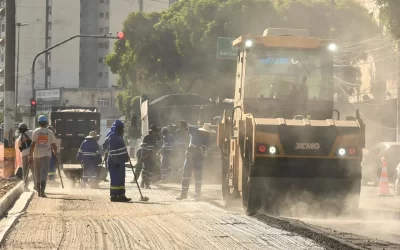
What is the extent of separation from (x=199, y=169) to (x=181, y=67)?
33550mm

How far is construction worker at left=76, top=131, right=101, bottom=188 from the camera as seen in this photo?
24328 millimetres

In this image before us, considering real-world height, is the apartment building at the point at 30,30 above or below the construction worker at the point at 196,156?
above

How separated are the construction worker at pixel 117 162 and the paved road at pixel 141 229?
4.04ft

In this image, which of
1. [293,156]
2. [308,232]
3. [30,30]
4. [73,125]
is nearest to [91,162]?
[293,156]

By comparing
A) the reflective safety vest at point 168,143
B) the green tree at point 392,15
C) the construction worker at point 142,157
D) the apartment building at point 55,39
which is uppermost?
the apartment building at point 55,39

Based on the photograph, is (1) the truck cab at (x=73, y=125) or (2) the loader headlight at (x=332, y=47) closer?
(2) the loader headlight at (x=332, y=47)

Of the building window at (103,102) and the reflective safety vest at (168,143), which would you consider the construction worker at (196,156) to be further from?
the building window at (103,102)

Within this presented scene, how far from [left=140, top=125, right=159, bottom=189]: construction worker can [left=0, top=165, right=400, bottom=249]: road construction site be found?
696 cm

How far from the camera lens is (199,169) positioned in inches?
778

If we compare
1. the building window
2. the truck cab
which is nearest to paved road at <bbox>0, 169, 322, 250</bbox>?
the truck cab

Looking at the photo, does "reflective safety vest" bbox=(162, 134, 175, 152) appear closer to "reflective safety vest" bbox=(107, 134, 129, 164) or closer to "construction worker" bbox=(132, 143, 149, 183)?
"construction worker" bbox=(132, 143, 149, 183)

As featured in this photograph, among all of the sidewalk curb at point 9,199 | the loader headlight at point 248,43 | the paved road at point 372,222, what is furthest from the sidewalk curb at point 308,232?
the sidewalk curb at point 9,199

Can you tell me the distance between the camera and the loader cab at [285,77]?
1595 cm

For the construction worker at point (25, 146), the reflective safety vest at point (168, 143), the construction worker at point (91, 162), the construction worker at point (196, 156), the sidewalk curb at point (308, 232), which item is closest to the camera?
the sidewalk curb at point (308, 232)
